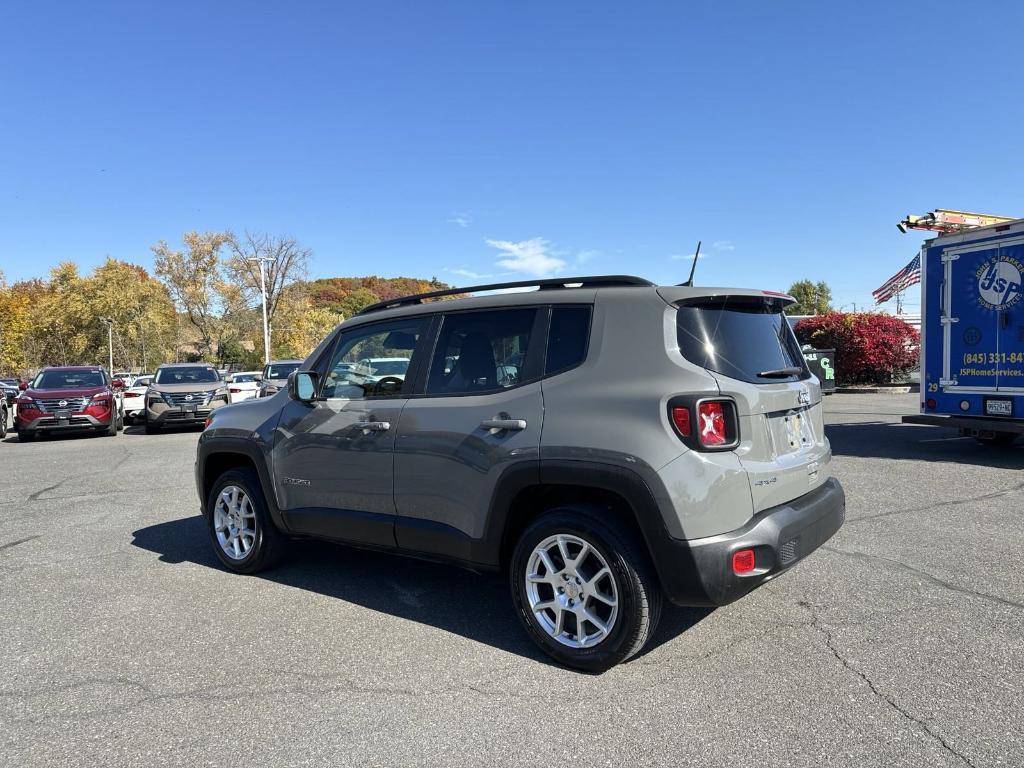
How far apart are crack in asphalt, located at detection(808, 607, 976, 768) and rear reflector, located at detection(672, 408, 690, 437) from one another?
137 cm

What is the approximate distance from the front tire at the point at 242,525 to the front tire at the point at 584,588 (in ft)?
6.95

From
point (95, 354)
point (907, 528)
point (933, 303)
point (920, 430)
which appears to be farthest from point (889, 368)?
point (95, 354)

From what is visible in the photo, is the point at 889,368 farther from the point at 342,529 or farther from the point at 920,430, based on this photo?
the point at 342,529

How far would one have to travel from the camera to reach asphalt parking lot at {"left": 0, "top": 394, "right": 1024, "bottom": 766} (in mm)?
2807

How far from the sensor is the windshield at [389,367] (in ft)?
14.3

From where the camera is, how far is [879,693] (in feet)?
10.3

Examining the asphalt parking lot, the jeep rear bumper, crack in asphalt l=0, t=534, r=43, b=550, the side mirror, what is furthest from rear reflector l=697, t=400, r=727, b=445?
crack in asphalt l=0, t=534, r=43, b=550

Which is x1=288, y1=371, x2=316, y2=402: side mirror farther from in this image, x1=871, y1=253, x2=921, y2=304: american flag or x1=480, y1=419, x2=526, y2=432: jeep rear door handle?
x1=871, y1=253, x2=921, y2=304: american flag

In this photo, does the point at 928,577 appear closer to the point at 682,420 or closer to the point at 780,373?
the point at 780,373

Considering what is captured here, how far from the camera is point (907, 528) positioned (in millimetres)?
5918

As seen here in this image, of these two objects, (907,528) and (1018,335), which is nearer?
(907,528)

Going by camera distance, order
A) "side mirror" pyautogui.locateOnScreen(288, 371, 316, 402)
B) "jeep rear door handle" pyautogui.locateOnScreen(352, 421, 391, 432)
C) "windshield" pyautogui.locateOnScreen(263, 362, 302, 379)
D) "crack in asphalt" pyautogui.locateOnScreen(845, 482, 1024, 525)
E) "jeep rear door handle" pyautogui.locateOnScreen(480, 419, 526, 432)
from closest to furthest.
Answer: "jeep rear door handle" pyautogui.locateOnScreen(480, 419, 526, 432) → "jeep rear door handle" pyautogui.locateOnScreen(352, 421, 391, 432) → "side mirror" pyautogui.locateOnScreen(288, 371, 316, 402) → "crack in asphalt" pyautogui.locateOnScreen(845, 482, 1024, 525) → "windshield" pyautogui.locateOnScreen(263, 362, 302, 379)

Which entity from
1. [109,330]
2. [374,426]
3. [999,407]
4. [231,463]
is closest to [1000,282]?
[999,407]

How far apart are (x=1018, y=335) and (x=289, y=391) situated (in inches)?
345
